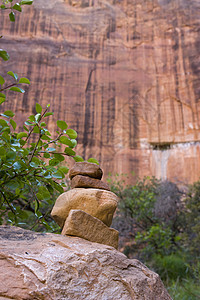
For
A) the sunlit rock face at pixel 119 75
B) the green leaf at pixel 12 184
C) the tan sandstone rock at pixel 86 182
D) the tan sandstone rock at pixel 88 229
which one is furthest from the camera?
the sunlit rock face at pixel 119 75

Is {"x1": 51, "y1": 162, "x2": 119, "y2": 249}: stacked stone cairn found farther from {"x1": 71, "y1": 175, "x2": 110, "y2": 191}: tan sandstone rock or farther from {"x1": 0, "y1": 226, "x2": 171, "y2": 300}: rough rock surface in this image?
{"x1": 0, "y1": 226, "x2": 171, "y2": 300}: rough rock surface

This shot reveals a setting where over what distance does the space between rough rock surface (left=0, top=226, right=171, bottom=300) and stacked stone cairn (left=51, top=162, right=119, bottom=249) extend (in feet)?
0.58

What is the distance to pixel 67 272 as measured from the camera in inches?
57.9

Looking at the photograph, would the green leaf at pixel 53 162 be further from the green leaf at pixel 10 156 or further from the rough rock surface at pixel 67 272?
the rough rock surface at pixel 67 272

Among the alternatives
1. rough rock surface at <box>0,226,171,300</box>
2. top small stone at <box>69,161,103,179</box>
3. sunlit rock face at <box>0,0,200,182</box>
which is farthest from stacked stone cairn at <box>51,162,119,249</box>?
sunlit rock face at <box>0,0,200,182</box>

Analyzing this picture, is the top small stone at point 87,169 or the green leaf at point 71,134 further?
the top small stone at point 87,169

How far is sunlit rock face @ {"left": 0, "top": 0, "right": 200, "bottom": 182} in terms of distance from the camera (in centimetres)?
1412

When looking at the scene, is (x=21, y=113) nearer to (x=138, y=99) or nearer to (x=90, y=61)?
A: (x=90, y=61)

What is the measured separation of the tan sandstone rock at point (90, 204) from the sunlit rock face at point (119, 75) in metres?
11.6

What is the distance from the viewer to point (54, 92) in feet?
47.9

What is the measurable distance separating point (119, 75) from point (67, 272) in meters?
14.6

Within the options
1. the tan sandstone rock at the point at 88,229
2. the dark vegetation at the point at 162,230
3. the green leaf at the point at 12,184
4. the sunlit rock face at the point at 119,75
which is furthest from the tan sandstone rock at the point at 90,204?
the sunlit rock face at the point at 119,75

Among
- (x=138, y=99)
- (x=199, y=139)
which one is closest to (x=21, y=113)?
(x=138, y=99)

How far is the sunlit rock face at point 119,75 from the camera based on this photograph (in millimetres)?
14125
